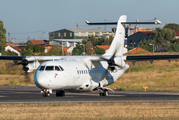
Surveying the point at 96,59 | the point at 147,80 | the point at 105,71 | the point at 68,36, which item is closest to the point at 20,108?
the point at 96,59

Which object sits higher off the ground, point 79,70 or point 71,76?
point 79,70

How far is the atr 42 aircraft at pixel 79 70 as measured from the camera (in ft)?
72.6

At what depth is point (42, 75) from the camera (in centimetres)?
2167

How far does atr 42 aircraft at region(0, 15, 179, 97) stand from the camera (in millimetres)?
22125

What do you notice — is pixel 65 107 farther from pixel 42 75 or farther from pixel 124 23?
pixel 124 23

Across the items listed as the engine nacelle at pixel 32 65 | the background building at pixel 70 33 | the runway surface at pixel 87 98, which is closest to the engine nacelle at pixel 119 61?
the runway surface at pixel 87 98

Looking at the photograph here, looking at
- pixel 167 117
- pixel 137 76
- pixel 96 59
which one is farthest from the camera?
pixel 137 76

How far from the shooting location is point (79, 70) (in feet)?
81.8

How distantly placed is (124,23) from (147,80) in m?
12.4

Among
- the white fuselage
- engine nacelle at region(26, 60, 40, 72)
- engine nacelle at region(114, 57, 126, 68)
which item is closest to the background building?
the white fuselage

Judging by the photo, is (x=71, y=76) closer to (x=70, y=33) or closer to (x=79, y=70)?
(x=79, y=70)

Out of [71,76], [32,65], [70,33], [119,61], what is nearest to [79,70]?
[71,76]

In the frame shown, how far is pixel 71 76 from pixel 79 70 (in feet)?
4.80

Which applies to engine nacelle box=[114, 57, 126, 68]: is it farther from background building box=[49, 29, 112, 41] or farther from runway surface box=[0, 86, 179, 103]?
background building box=[49, 29, 112, 41]
